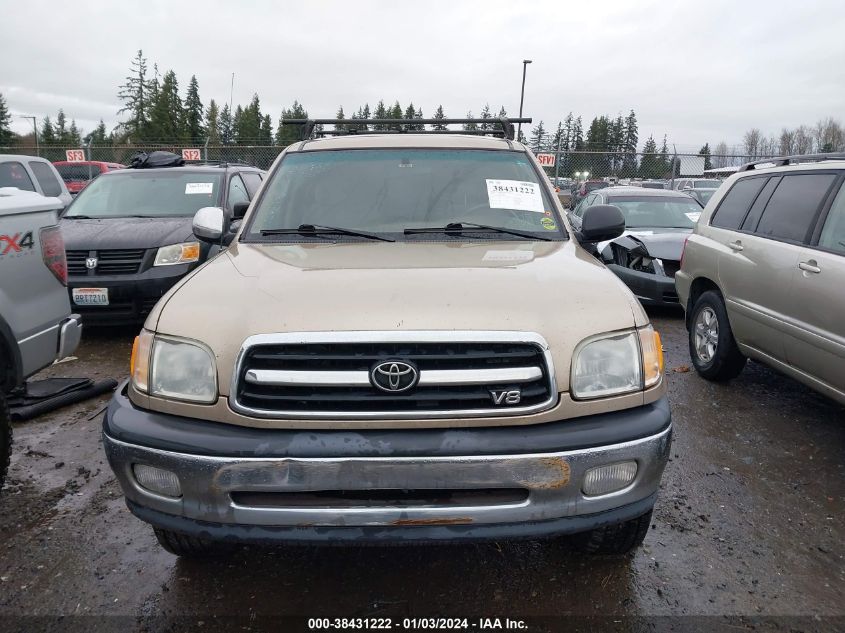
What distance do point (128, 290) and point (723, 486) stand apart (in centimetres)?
524

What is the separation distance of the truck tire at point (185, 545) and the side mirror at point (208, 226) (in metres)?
1.65

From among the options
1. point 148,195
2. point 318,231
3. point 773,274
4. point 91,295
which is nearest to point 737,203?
point 773,274

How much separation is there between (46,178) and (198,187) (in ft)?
10.6

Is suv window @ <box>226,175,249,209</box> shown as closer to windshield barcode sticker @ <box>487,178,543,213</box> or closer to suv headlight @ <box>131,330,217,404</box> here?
windshield barcode sticker @ <box>487,178,543,213</box>

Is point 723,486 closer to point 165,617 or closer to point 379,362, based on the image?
point 379,362

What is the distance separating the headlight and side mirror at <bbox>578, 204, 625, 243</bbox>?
14.1ft

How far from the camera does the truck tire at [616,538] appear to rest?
7.86 feet

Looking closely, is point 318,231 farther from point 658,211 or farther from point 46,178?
point 46,178

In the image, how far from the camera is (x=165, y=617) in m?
2.28

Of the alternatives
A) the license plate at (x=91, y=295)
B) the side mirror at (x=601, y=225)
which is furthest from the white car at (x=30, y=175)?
the side mirror at (x=601, y=225)

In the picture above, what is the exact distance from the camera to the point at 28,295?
10.7 ft

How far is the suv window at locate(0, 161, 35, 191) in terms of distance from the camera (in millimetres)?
7820

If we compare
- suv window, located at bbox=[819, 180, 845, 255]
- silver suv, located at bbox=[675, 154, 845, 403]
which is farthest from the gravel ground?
suv window, located at bbox=[819, 180, 845, 255]

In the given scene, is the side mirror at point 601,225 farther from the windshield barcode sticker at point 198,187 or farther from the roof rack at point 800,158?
the windshield barcode sticker at point 198,187
